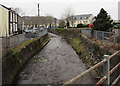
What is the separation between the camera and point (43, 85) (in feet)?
29.9

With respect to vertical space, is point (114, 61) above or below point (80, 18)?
below

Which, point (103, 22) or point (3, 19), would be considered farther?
point (3, 19)

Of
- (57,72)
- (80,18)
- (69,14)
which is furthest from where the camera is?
(80,18)

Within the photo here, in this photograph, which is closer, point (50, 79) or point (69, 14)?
point (50, 79)

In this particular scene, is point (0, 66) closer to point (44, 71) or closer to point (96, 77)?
point (44, 71)

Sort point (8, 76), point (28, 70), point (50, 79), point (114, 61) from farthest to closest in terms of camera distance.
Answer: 1. point (28, 70)
2. point (50, 79)
3. point (8, 76)
4. point (114, 61)

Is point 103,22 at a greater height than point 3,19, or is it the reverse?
point 3,19

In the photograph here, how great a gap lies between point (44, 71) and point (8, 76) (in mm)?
3658

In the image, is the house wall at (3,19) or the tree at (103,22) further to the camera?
the house wall at (3,19)

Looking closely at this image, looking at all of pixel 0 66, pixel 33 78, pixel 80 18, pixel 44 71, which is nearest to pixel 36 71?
pixel 44 71

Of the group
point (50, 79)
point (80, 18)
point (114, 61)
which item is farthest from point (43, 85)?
point (80, 18)

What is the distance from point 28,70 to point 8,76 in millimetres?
3570

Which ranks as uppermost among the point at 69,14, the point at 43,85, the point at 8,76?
the point at 69,14

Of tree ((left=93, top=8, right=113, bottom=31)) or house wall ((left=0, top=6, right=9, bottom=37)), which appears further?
house wall ((left=0, top=6, right=9, bottom=37))
